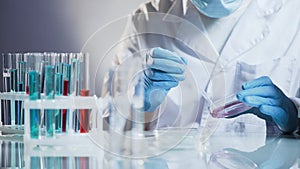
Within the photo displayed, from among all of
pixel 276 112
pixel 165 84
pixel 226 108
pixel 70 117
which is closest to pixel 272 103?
pixel 276 112

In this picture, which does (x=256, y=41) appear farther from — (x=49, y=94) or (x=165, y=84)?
(x=49, y=94)

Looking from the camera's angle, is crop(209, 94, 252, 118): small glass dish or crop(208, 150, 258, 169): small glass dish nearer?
crop(208, 150, 258, 169): small glass dish

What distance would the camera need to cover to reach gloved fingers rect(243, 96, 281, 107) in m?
1.10

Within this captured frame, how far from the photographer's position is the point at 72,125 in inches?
35.0

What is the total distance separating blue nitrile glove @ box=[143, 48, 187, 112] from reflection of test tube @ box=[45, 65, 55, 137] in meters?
0.23

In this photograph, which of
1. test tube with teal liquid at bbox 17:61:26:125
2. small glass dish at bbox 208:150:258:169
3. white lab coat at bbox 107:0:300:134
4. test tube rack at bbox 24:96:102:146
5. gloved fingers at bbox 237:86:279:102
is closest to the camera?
small glass dish at bbox 208:150:258:169

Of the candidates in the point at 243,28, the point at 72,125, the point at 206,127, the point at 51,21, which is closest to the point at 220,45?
the point at 243,28

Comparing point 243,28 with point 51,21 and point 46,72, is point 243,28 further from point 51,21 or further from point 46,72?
point 51,21

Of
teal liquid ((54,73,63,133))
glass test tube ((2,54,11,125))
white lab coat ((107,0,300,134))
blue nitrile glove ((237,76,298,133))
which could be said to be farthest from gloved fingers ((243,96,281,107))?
glass test tube ((2,54,11,125))

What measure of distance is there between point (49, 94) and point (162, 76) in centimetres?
29

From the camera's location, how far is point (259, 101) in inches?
44.1

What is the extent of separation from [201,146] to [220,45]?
70 cm

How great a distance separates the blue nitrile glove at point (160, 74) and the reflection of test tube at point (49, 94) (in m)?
0.23

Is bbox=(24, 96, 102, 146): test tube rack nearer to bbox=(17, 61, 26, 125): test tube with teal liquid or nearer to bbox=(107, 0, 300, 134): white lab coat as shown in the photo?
bbox=(17, 61, 26, 125): test tube with teal liquid
